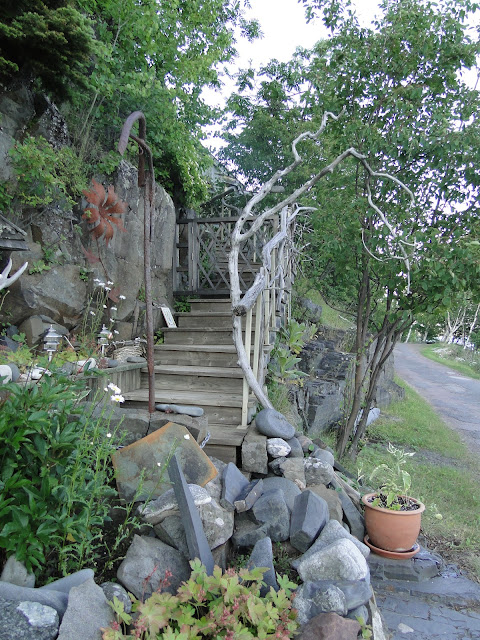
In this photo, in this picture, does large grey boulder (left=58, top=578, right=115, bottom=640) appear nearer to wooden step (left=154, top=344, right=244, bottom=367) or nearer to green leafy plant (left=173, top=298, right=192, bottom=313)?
wooden step (left=154, top=344, right=244, bottom=367)

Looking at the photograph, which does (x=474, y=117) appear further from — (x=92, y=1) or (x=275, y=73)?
(x=275, y=73)

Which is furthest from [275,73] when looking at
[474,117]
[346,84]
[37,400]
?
[37,400]

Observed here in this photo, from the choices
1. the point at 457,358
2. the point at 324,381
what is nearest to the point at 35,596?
the point at 324,381

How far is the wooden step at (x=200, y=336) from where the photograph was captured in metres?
5.02

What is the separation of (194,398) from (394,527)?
70.7 inches

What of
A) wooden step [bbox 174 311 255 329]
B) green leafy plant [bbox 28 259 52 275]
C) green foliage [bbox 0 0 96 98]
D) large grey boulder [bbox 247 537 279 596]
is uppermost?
green foliage [bbox 0 0 96 98]

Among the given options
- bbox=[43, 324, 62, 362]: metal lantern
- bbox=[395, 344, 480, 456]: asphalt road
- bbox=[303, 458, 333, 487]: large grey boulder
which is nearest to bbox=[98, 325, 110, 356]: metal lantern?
bbox=[43, 324, 62, 362]: metal lantern

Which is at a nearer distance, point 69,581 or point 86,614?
point 86,614

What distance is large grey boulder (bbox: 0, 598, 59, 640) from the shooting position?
1367 millimetres

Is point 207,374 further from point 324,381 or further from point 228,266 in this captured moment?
point 324,381

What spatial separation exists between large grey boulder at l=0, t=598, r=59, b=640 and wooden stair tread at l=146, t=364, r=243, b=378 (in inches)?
106

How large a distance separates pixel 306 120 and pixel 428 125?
6497 mm

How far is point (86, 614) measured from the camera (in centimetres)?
149

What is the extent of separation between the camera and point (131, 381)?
4211 millimetres
